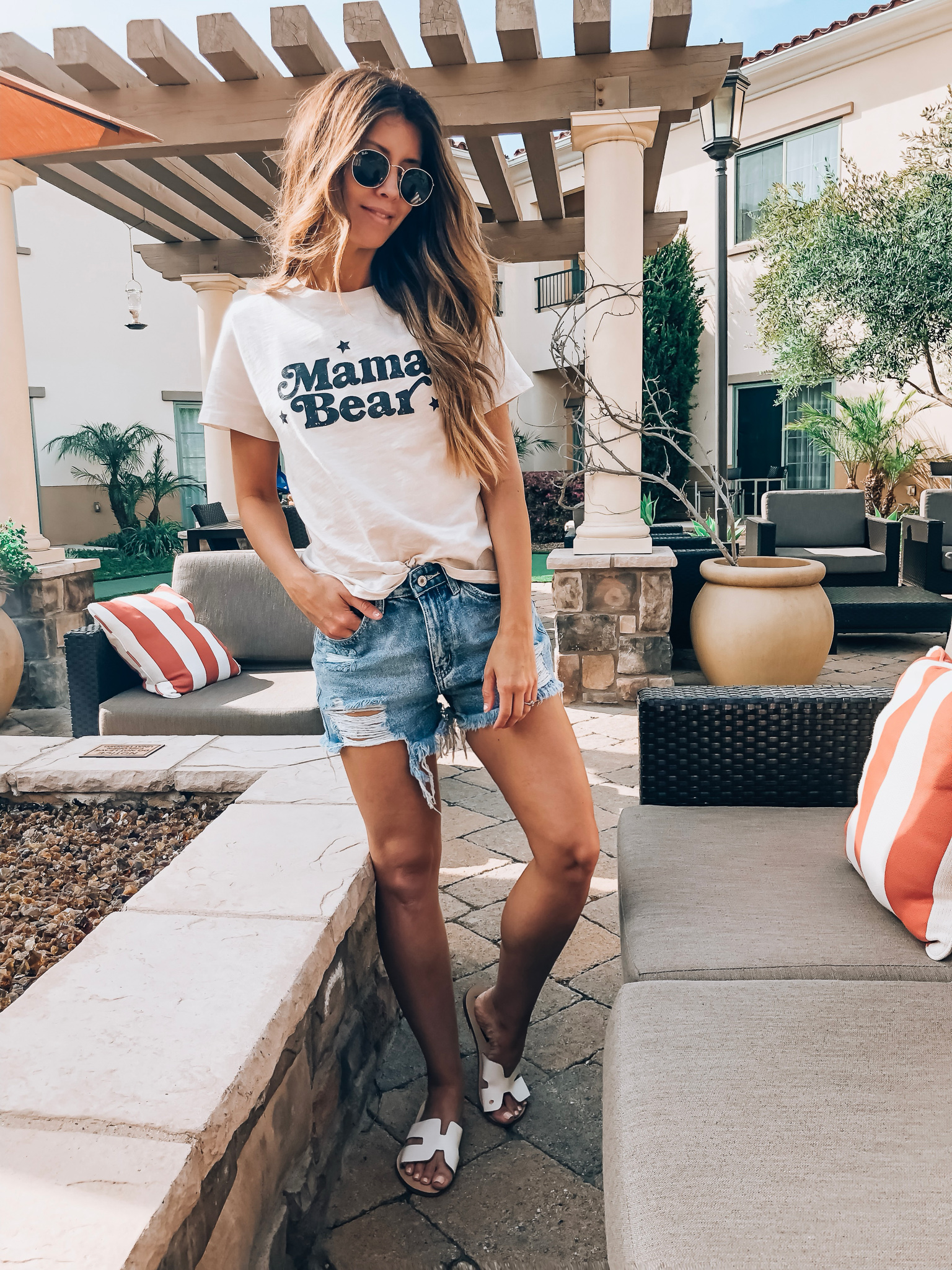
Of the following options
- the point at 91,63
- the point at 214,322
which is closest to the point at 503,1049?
the point at 91,63

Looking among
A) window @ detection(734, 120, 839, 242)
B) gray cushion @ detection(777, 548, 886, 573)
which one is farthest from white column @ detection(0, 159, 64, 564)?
window @ detection(734, 120, 839, 242)

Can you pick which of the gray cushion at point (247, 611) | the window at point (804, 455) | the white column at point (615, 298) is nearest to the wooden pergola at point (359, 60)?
the white column at point (615, 298)

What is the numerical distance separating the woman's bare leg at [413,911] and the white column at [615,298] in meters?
3.09

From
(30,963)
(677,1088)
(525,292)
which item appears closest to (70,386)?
(525,292)

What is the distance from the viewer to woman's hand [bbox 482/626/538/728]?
51.8 inches

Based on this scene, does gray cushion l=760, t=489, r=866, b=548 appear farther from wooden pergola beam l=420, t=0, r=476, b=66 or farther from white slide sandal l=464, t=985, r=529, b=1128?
white slide sandal l=464, t=985, r=529, b=1128

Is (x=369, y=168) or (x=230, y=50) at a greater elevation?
(x=230, y=50)

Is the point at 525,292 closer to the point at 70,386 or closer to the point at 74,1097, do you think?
the point at 70,386

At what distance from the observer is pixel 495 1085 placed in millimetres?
1610

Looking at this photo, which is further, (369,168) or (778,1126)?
(369,168)

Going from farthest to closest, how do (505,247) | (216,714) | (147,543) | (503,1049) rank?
(147,543), (505,247), (216,714), (503,1049)

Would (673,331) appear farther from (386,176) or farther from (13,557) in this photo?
(386,176)

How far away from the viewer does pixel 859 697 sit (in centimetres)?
176

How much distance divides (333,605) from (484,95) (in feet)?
11.7
